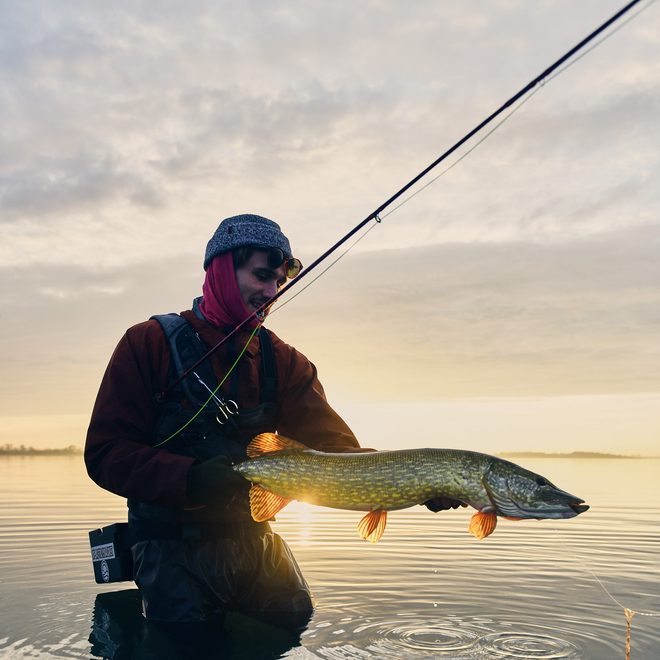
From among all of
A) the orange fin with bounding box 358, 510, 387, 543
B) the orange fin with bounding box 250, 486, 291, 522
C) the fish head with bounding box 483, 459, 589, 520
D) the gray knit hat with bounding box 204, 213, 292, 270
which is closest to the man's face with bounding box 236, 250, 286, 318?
the gray knit hat with bounding box 204, 213, 292, 270

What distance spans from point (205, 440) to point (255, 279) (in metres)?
1.27

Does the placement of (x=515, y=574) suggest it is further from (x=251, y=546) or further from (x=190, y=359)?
(x=190, y=359)

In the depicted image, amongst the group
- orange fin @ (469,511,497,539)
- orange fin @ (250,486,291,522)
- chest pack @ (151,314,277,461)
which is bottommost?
orange fin @ (469,511,497,539)

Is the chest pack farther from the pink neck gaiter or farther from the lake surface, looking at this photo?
the lake surface

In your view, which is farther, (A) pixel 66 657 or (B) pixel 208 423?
(B) pixel 208 423

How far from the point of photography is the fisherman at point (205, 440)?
204 inches

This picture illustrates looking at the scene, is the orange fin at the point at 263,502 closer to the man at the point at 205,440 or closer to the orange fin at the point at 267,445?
the man at the point at 205,440

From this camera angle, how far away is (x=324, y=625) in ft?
18.9

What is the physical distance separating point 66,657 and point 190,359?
2098 mm

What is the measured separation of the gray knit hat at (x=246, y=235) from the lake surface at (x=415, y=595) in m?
2.79

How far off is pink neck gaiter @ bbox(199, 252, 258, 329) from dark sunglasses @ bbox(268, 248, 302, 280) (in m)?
0.30

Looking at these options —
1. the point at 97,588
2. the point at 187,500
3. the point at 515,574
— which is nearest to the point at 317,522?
the point at 515,574

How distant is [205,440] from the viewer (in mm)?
5520

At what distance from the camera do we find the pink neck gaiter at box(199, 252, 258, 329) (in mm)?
5832
